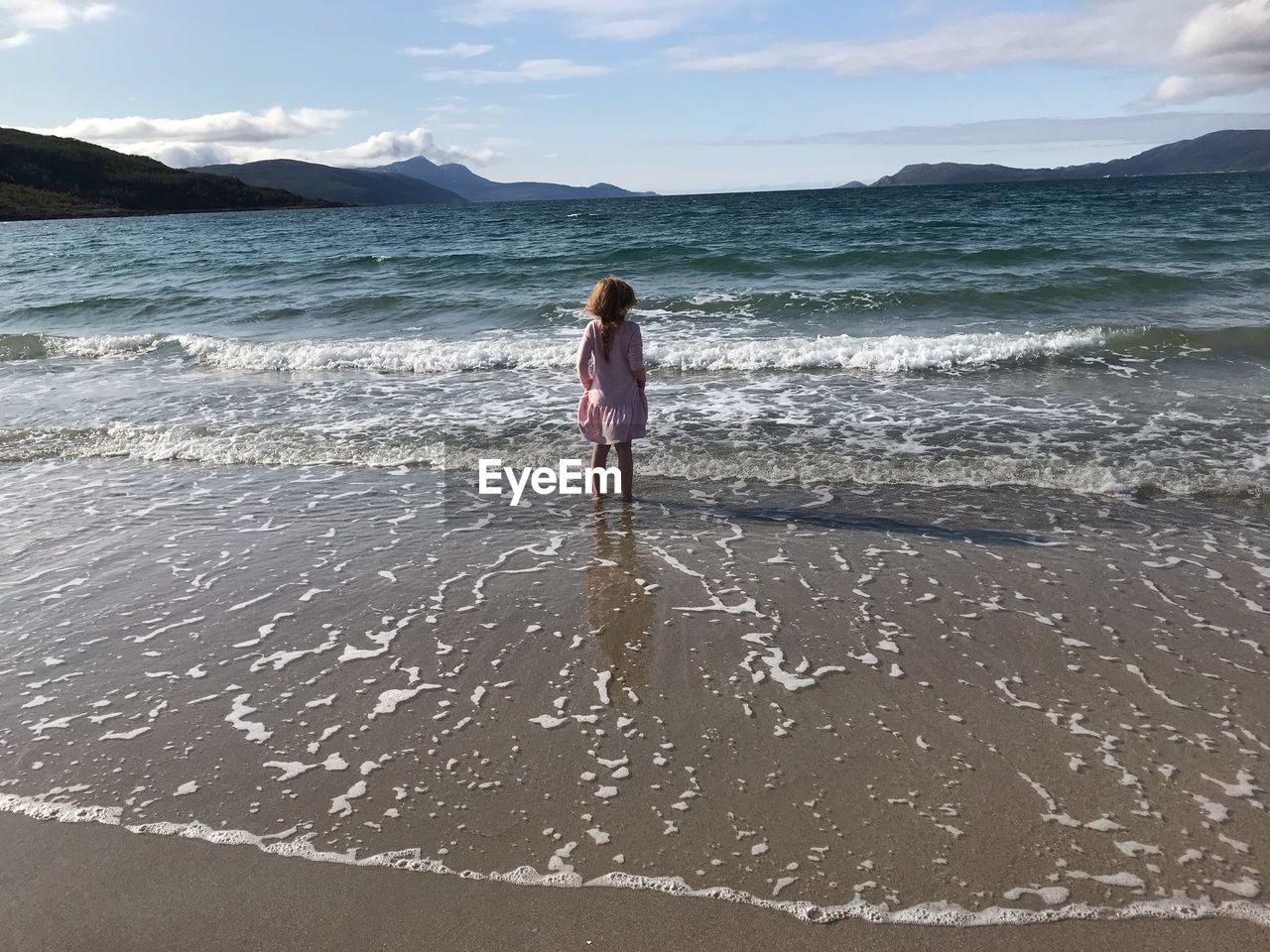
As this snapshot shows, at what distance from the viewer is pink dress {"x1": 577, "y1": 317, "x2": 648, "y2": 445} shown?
21.5ft

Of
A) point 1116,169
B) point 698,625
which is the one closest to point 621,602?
point 698,625

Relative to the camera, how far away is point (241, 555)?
5957 millimetres

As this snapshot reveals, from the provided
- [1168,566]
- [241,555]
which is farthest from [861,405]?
[241,555]

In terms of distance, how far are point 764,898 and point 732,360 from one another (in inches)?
384

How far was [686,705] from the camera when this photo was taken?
3932 mm

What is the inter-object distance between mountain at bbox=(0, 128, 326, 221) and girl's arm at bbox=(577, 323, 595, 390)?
10795cm

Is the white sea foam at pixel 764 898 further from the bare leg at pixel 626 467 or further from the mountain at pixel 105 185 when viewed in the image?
the mountain at pixel 105 185

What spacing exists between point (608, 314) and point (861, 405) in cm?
419

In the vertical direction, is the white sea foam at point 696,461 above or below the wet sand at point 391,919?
above

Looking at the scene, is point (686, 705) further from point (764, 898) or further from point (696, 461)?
point (696, 461)

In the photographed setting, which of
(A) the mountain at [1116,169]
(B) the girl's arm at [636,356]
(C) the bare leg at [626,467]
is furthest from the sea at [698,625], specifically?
(A) the mountain at [1116,169]

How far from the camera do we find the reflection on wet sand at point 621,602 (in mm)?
4352

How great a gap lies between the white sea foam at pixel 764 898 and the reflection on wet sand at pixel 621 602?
48.3 inches

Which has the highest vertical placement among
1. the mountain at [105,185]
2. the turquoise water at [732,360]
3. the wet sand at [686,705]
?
the mountain at [105,185]
